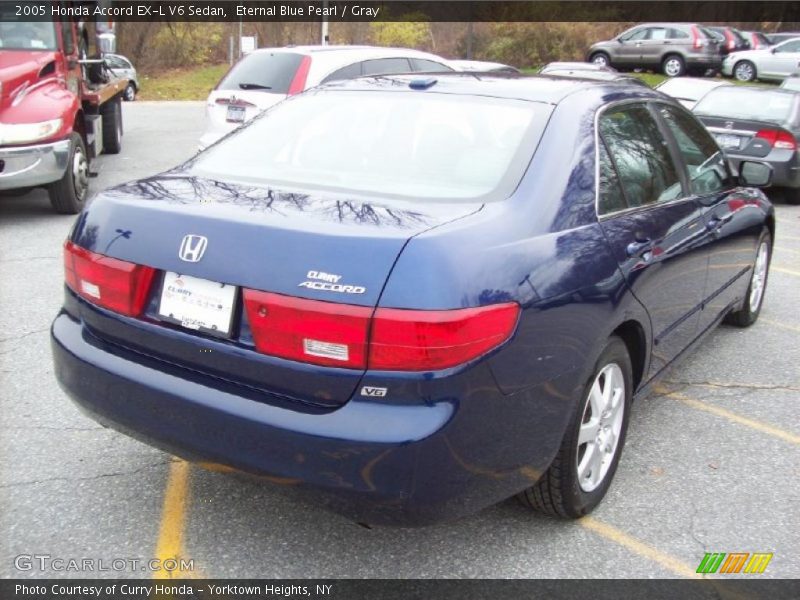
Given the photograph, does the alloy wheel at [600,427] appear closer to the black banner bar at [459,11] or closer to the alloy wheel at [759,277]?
the alloy wheel at [759,277]

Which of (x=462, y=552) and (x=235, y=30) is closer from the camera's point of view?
(x=462, y=552)

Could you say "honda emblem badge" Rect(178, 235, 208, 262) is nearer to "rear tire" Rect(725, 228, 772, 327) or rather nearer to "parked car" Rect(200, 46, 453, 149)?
"rear tire" Rect(725, 228, 772, 327)

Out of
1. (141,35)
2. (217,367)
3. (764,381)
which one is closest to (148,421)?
(217,367)

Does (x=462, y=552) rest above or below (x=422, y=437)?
below

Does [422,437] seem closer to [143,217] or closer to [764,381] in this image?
[143,217]

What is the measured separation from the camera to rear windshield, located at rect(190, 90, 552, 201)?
2.89 metres

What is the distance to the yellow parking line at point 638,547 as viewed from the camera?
2.82 meters

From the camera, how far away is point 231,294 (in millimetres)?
2420

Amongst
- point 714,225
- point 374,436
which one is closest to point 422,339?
point 374,436

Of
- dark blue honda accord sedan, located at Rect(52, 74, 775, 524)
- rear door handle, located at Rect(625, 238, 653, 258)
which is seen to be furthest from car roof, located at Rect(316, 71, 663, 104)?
rear door handle, located at Rect(625, 238, 653, 258)

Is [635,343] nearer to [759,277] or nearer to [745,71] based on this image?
[759,277]

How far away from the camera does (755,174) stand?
4684 mm

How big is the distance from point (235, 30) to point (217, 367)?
39.2m

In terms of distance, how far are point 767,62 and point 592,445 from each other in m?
27.1
